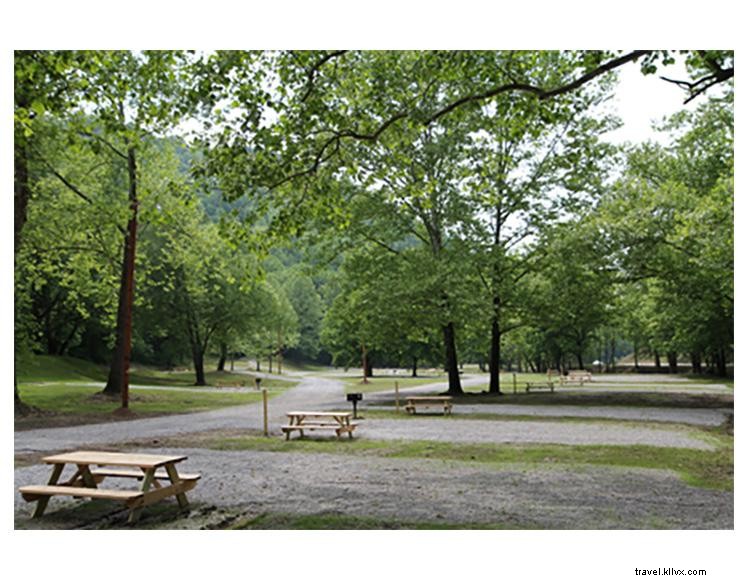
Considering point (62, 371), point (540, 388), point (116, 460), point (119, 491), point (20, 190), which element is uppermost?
point (20, 190)

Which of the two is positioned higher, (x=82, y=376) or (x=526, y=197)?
(x=526, y=197)

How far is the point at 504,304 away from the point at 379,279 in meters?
4.40

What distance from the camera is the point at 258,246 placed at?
9.31 m

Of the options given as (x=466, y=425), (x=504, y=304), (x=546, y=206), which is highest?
(x=546, y=206)

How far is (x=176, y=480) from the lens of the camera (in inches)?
241

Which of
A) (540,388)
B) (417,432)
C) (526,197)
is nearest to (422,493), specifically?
(417,432)

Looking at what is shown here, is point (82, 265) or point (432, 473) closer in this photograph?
point (432, 473)

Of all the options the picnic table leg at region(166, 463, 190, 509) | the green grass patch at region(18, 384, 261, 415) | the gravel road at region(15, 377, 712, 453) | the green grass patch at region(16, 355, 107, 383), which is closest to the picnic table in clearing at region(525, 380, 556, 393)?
the gravel road at region(15, 377, 712, 453)

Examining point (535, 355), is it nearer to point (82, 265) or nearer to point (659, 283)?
point (659, 283)

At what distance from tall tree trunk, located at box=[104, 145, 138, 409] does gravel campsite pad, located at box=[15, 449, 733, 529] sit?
750 centimetres

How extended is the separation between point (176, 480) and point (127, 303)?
10671mm

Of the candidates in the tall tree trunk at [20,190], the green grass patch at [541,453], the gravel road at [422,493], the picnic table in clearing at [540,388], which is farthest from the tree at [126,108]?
the picnic table in clearing at [540,388]

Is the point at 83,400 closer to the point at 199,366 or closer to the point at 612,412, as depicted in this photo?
the point at 199,366
